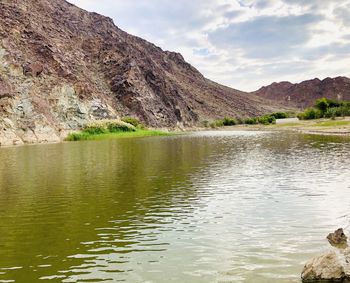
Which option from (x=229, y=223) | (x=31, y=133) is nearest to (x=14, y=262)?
(x=229, y=223)

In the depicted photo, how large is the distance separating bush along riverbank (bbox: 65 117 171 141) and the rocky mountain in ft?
9.83

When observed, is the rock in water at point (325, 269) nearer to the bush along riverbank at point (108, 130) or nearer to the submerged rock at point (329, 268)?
the submerged rock at point (329, 268)

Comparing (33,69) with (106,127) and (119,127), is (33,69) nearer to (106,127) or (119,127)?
(106,127)

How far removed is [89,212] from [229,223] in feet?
22.0

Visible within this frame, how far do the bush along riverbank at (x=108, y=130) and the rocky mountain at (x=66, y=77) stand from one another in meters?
3.00

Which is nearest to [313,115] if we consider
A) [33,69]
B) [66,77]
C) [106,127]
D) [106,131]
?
[106,127]

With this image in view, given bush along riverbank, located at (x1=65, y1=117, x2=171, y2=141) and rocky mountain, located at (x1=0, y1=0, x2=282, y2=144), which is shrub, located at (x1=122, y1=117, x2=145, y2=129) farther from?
rocky mountain, located at (x1=0, y1=0, x2=282, y2=144)

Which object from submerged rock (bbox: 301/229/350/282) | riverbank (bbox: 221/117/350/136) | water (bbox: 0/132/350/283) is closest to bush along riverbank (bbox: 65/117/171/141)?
riverbank (bbox: 221/117/350/136)

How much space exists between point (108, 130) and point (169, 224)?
9963 cm

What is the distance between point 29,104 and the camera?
9575 cm

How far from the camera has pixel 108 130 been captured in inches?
4510

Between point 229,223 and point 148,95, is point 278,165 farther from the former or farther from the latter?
point 148,95

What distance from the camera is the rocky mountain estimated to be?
9406 cm

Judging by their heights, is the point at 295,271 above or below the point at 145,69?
below
